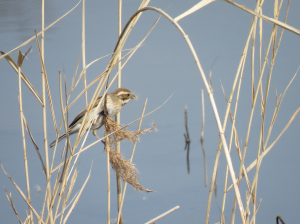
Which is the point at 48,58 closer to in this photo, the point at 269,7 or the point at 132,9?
the point at 132,9

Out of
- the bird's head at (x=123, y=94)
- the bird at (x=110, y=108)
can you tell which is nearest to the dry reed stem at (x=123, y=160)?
the bird at (x=110, y=108)

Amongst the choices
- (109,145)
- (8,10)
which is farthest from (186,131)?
(8,10)

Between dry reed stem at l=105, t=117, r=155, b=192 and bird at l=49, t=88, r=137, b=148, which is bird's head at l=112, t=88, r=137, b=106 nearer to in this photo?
bird at l=49, t=88, r=137, b=148

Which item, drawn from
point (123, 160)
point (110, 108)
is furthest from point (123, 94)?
point (123, 160)

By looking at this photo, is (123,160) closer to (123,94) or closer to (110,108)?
(110,108)

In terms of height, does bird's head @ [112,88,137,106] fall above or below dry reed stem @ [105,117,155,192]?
above

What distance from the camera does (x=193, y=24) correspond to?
357 centimetres

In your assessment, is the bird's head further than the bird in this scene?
Yes

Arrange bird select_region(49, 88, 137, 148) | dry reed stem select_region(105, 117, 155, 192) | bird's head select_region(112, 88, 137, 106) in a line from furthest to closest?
bird's head select_region(112, 88, 137, 106) < bird select_region(49, 88, 137, 148) < dry reed stem select_region(105, 117, 155, 192)

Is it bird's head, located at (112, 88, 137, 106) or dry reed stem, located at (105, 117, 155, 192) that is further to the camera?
bird's head, located at (112, 88, 137, 106)

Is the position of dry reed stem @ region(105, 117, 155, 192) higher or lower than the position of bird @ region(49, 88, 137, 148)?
lower

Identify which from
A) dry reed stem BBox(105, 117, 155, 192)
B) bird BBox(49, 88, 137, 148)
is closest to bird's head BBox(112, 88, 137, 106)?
bird BBox(49, 88, 137, 148)

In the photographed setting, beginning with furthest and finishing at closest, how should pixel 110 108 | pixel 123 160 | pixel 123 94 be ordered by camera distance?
pixel 123 94
pixel 110 108
pixel 123 160

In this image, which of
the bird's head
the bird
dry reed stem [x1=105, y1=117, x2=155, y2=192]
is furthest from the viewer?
the bird's head
